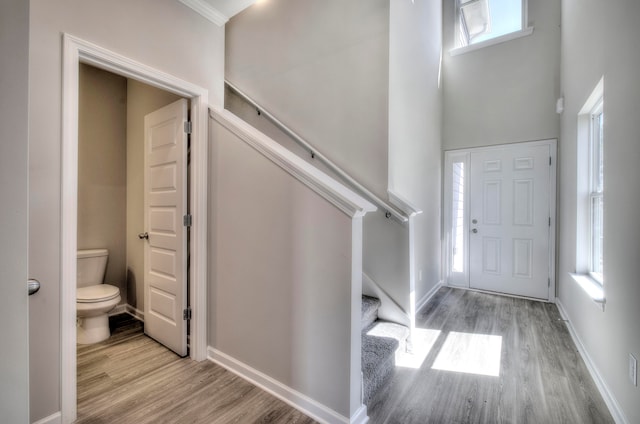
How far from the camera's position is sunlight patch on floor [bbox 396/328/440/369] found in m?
2.20

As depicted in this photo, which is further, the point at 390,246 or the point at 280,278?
the point at 390,246

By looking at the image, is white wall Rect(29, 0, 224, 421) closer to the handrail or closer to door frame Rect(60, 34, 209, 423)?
door frame Rect(60, 34, 209, 423)

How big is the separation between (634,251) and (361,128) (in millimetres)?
1888

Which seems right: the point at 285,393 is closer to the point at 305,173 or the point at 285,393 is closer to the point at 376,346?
the point at 376,346

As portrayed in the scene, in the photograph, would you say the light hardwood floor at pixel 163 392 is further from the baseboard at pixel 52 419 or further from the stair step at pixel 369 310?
the stair step at pixel 369 310

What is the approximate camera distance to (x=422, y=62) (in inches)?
135

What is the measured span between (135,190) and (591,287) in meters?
4.18

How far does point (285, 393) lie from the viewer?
5.65ft

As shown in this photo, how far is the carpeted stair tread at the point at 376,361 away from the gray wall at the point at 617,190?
122 centimetres

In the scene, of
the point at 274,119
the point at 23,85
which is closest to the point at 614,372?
the point at 23,85

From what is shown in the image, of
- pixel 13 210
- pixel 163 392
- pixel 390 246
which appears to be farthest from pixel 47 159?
pixel 390 246

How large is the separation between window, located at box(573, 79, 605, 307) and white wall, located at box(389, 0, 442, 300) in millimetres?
1392

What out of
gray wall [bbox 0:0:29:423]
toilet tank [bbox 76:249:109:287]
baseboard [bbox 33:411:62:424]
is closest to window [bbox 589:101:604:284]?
gray wall [bbox 0:0:29:423]

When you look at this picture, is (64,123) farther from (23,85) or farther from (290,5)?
(290,5)
